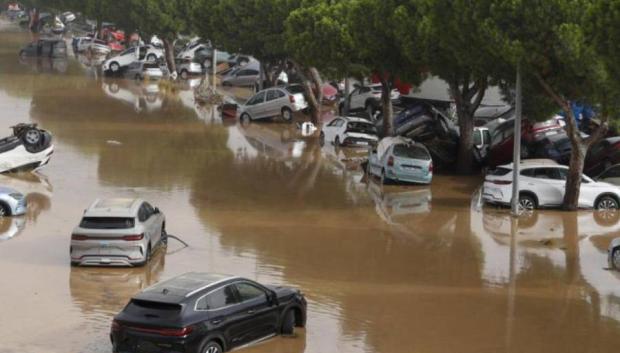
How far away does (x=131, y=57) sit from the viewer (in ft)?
239

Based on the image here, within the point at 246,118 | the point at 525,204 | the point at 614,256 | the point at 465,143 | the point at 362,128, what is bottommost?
the point at 614,256

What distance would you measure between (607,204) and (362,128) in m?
14.0

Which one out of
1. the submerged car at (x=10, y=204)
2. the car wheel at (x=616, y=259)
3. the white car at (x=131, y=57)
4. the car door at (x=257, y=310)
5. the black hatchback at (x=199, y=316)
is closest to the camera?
the black hatchback at (x=199, y=316)

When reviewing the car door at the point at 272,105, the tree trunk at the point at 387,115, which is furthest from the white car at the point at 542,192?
the car door at the point at 272,105

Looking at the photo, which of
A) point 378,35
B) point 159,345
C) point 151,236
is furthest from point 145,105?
point 159,345

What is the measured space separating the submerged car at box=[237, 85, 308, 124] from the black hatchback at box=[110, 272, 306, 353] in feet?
107

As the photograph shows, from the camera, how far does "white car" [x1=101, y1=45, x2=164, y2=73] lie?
71625 millimetres

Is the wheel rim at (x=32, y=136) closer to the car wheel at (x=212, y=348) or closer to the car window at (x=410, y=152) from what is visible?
the car window at (x=410, y=152)

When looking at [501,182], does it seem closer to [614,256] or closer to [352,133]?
[614,256]

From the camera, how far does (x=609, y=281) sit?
74.0 ft

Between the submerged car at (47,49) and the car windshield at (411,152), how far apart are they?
52884 millimetres

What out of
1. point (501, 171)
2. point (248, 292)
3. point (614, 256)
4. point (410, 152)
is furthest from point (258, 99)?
point (248, 292)

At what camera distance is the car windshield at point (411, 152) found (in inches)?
1359

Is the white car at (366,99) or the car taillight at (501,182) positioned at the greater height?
the white car at (366,99)
